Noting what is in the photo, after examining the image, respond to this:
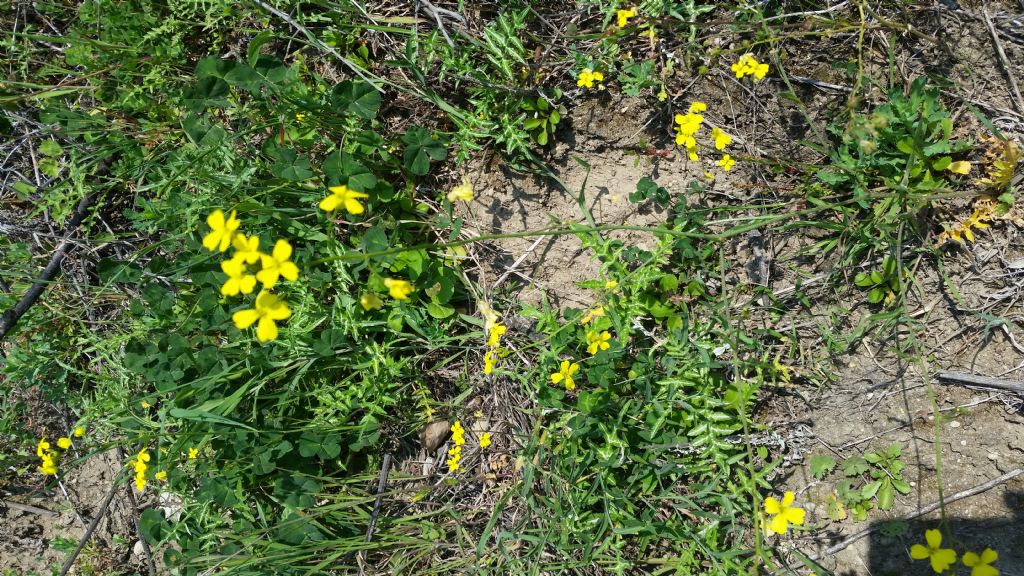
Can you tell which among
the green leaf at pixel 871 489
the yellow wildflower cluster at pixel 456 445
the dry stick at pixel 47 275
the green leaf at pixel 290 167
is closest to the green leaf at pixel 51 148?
the dry stick at pixel 47 275

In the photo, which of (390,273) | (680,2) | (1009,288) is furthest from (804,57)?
(390,273)

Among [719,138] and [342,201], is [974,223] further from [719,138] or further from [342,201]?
[342,201]

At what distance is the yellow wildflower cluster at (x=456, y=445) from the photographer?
347 centimetres

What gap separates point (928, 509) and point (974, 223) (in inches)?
54.3

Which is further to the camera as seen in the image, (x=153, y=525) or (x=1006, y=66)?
(x=153, y=525)

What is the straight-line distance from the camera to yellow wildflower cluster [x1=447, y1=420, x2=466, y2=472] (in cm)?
347

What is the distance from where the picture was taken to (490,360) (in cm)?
333

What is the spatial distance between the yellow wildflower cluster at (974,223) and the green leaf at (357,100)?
2893mm

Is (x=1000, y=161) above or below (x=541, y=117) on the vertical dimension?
above

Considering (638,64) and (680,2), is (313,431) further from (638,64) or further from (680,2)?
(680,2)

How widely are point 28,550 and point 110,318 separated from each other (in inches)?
83.5

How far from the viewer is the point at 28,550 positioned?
4.66m

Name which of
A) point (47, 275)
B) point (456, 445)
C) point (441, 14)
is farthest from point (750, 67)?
point (47, 275)

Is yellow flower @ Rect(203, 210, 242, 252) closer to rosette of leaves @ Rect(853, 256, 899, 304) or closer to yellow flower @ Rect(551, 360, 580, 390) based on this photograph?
yellow flower @ Rect(551, 360, 580, 390)
